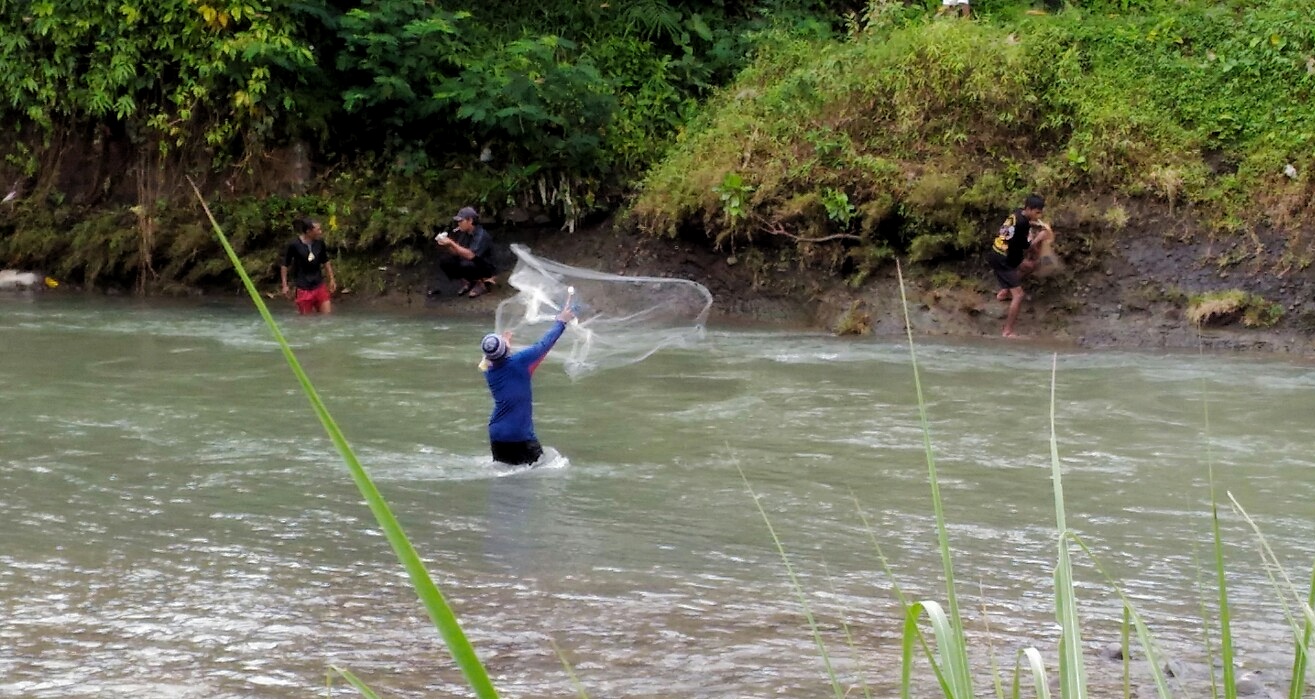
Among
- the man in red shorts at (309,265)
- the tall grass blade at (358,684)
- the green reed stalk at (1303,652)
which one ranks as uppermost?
the green reed stalk at (1303,652)

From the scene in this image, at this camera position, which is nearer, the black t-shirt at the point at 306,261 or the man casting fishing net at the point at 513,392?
the man casting fishing net at the point at 513,392

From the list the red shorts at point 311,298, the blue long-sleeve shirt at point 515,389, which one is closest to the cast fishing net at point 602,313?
the blue long-sleeve shirt at point 515,389

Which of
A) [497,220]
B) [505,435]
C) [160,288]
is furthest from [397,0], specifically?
[505,435]

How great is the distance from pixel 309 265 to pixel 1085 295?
868cm

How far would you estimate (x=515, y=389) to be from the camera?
9430 mm

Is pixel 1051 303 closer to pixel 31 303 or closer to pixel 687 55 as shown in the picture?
pixel 687 55

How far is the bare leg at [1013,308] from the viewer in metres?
15.8

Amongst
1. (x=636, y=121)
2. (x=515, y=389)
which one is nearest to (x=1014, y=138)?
(x=636, y=121)

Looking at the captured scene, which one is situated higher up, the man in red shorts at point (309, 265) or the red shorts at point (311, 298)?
the man in red shorts at point (309, 265)

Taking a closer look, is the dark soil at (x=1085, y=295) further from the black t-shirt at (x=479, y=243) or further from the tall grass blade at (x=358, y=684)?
the tall grass blade at (x=358, y=684)

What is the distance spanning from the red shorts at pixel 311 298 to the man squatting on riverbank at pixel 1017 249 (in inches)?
299

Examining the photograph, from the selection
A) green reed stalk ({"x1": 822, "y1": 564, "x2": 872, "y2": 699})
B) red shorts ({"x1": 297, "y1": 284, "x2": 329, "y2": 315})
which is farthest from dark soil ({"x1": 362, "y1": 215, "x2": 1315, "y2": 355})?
green reed stalk ({"x1": 822, "y1": 564, "x2": 872, "y2": 699})

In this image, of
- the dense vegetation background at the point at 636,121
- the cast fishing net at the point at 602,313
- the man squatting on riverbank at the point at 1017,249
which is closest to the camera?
the cast fishing net at the point at 602,313

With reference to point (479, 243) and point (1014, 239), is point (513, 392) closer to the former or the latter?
point (1014, 239)
